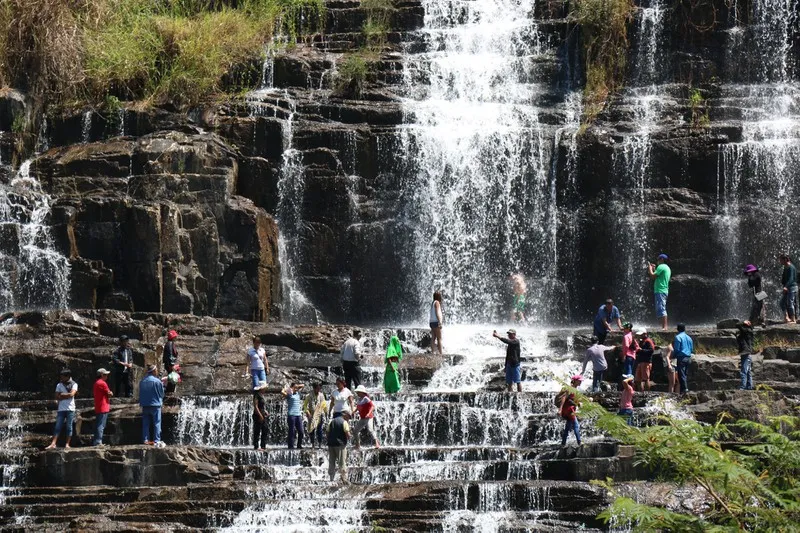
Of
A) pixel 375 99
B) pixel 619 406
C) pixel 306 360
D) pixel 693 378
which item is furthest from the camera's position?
pixel 375 99

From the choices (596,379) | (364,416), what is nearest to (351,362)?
(364,416)

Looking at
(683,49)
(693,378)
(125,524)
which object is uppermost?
(683,49)

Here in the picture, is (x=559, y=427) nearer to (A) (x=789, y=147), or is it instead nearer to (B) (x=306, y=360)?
(B) (x=306, y=360)

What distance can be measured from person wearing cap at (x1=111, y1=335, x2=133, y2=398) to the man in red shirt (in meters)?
2.44

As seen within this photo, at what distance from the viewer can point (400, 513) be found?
21.2 metres

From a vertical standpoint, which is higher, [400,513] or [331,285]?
[331,285]

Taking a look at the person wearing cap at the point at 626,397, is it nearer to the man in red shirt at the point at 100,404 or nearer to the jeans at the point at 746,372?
the jeans at the point at 746,372

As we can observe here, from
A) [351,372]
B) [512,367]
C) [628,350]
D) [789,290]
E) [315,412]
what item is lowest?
[315,412]

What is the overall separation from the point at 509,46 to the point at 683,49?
5038 millimetres

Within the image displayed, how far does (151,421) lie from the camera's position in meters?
25.2

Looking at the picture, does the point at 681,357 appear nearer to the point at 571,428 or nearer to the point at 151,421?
the point at 571,428

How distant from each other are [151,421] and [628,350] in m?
9.44

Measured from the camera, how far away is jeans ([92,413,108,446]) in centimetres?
2512

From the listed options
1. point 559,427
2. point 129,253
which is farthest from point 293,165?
point 559,427
